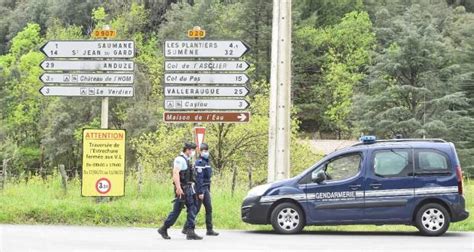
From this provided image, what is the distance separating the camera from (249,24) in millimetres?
79688

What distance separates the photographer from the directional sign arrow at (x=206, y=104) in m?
18.7

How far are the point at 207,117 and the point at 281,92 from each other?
224cm

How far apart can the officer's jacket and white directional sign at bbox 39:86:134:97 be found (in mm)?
4616

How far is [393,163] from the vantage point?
1485 cm

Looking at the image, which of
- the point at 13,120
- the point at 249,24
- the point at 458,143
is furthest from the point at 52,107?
the point at 458,143

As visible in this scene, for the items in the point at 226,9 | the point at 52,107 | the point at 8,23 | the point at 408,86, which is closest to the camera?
the point at 408,86

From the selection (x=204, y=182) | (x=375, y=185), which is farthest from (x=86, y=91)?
(x=375, y=185)

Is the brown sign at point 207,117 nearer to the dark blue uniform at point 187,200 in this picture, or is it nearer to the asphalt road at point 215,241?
the asphalt road at point 215,241

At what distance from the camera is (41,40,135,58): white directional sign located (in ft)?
60.4

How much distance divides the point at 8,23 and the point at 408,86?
8183 centimetres

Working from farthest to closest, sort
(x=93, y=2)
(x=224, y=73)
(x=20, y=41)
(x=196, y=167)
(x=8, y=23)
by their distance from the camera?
(x=8, y=23), (x=93, y=2), (x=20, y=41), (x=224, y=73), (x=196, y=167)

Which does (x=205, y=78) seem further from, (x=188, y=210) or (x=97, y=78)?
(x=188, y=210)

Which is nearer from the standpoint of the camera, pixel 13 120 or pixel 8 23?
pixel 13 120

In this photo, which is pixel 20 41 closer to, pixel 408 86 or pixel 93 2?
pixel 93 2
